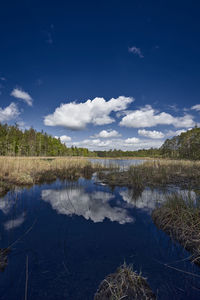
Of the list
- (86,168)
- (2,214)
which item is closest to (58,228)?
(2,214)

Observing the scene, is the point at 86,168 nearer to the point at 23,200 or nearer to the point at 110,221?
the point at 23,200

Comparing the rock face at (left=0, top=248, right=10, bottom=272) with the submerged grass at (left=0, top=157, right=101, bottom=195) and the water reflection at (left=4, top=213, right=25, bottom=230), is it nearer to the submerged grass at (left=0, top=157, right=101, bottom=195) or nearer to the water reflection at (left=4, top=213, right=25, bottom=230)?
the water reflection at (left=4, top=213, right=25, bottom=230)

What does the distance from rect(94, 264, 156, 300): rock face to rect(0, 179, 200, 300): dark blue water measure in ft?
0.53

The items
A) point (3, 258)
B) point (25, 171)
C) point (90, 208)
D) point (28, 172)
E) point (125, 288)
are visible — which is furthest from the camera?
point (25, 171)

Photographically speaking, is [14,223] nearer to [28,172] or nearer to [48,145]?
[28,172]

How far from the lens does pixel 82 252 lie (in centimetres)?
294

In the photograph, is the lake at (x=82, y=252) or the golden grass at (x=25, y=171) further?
the golden grass at (x=25, y=171)

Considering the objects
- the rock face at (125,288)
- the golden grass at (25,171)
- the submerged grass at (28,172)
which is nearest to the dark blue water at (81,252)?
the rock face at (125,288)

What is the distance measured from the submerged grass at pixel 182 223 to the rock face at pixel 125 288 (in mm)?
1376

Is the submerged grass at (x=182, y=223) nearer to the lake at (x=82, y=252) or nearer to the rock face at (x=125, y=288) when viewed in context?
the lake at (x=82, y=252)

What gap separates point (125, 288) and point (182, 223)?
2607 mm

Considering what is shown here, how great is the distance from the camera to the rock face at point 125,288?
6.12 ft

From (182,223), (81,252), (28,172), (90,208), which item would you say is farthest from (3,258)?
(28,172)

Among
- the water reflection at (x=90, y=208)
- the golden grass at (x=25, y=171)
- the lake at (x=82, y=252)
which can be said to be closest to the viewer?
the lake at (x=82, y=252)
